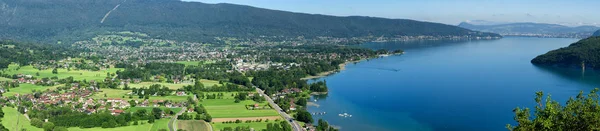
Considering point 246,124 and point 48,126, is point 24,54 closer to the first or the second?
point 48,126

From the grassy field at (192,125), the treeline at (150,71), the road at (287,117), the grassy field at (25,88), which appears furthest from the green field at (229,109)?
the treeline at (150,71)

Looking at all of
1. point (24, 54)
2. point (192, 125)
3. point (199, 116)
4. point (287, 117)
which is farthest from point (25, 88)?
point (24, 54)

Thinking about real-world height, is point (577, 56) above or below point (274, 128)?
below

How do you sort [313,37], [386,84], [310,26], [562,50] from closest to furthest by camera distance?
1. [386,84]
2. [562,50]
3. [313,37]
4. [310,26]

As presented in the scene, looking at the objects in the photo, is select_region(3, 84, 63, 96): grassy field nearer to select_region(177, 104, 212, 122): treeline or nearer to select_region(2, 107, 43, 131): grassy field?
select_region(2, 107, 43, 131): grassy field

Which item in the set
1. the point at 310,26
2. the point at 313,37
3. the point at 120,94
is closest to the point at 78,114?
the point at 120,94

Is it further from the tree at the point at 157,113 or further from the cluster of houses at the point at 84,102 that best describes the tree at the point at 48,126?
the tree at the point at 157,113

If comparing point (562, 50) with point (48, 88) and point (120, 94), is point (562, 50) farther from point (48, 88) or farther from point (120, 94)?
point (48, 88)
